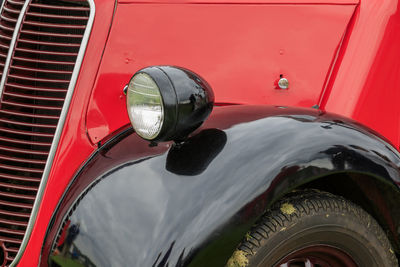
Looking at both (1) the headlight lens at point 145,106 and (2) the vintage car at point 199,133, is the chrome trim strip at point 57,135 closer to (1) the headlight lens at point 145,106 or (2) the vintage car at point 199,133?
(2) the vintage car at point 199,133

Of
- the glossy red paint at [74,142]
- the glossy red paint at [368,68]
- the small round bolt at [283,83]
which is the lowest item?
the glossy red paint at [74,142]

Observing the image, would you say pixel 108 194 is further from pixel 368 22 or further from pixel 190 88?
pixel 368 22

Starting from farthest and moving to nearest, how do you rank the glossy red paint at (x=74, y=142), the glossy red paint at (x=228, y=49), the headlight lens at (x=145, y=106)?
the glossy red paint at (x=228, y=49)
the glossy red paint at (x=74, y=142)
the headlight lens at (x=145, y=106)

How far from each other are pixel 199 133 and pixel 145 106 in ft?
0.60

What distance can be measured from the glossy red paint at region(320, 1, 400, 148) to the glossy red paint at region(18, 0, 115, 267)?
858mm

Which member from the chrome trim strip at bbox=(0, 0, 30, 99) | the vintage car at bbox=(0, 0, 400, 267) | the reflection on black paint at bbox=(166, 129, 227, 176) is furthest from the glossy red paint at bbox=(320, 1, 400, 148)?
the chrome trim strip at bbox=(0, 0, 30, 99)

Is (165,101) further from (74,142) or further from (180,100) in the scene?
(74,142)

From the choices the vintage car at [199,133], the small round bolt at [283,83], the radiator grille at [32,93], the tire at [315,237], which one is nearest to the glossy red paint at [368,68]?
the vintage car at [199,133]

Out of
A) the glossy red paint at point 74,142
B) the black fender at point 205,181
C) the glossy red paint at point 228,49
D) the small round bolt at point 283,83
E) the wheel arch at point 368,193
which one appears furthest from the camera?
the small round bolt at point 283,83

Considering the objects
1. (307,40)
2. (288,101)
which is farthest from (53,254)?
(307,40)

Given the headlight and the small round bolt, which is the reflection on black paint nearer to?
the headlight

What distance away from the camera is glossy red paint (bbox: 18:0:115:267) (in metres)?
1.90

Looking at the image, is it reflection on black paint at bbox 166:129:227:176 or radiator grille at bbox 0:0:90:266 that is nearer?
reflection on black paint at bbox 166:129:227:176

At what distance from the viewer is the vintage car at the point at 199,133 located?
1530 millimetres
